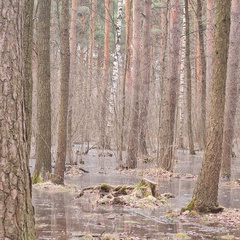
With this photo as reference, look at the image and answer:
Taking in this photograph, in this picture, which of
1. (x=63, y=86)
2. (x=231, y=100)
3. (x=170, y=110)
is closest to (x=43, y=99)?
(x=63, y=86)

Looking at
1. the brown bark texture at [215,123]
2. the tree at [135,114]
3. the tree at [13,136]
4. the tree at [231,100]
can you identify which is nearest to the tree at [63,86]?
the brown bark texture at [215,123]

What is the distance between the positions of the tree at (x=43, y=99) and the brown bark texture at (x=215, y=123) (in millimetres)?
5302

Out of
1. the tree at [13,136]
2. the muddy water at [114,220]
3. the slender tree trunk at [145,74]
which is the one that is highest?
the slender tree trunk at [145,74]

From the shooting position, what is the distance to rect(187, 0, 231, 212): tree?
8.34m

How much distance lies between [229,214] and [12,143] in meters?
5.51

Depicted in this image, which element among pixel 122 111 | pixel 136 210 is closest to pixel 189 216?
pixel 136 210

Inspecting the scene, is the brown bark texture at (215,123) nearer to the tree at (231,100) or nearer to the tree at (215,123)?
the tree at (215,123)

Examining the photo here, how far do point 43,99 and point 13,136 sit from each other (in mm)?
9019

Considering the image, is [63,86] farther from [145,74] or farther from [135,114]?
[145,74]

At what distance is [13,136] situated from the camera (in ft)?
13.0

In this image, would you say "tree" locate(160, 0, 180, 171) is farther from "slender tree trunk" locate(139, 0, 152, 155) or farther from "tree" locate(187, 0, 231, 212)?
"tree" locate(187, 0, 231, 212)

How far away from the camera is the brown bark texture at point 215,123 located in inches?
328

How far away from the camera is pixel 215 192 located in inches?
332

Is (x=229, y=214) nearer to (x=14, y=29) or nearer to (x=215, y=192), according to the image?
(x=215, y=192)
